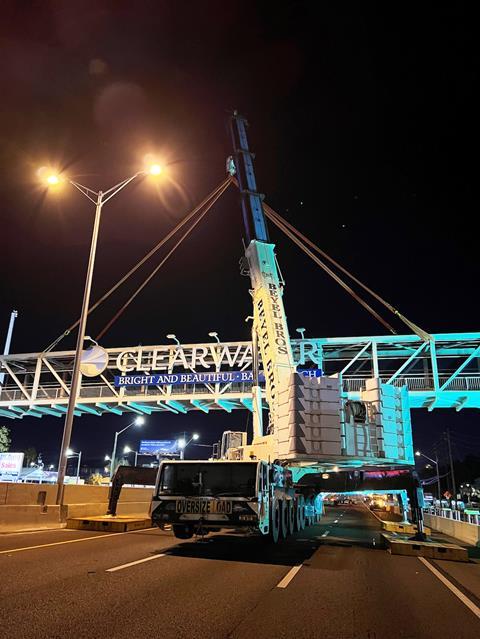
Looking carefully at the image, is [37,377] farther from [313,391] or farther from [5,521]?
[313,391]

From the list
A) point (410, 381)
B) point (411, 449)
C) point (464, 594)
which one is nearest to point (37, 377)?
point (410, 381)

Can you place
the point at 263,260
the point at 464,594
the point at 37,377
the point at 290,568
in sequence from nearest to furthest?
the point at 464,594, the point at 290,568, the point at 263,260, the point at 37,377

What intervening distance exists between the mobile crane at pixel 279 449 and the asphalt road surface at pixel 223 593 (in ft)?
3.53

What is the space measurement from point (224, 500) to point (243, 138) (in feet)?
57.8

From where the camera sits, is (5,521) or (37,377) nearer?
(5,521)

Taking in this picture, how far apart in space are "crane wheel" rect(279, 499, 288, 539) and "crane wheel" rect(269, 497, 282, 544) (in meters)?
0.16

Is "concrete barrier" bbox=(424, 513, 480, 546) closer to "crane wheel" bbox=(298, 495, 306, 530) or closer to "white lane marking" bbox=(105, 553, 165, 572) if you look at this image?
"crane wheel" bbox=(298, 495, 306, 530)

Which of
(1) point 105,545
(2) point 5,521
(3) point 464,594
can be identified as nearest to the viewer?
(3) point 464,594

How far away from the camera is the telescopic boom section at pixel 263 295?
59.6 ft

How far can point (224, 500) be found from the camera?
455 inches

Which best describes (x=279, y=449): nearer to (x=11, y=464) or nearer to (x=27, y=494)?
(x=27, y=494)

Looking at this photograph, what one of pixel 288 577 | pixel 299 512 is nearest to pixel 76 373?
pixel 299 512

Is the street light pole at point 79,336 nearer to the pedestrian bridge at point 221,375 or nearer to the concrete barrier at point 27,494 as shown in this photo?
the concrete barrier at point 27,494

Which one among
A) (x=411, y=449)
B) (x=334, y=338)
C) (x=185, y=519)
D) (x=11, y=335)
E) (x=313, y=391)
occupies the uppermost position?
(x=11, y=335)
